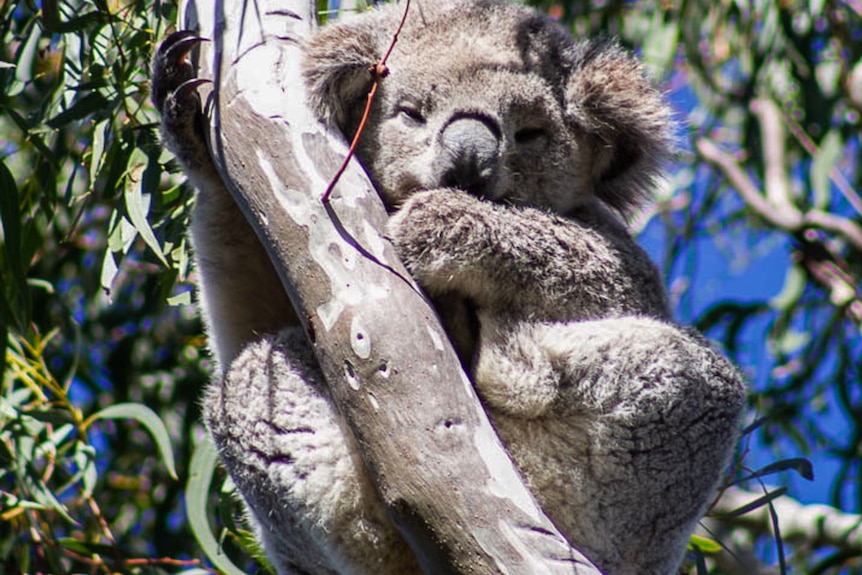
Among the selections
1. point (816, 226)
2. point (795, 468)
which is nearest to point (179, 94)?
point (795, 468)

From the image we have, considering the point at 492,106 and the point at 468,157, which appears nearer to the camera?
the point at 468,157

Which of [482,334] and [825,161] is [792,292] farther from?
[482,334]

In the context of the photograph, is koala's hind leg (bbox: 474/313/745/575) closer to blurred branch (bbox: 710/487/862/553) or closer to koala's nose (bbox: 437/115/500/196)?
koala's nose (bbox: 437/115/500/196)

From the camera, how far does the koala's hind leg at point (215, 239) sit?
239 centimetres

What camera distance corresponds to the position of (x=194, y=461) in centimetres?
338

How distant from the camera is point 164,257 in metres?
2.97

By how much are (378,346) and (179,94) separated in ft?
2.48

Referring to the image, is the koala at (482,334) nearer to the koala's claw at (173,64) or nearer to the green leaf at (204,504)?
the koala's claw at (173,64)

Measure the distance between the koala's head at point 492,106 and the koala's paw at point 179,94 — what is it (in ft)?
0.93

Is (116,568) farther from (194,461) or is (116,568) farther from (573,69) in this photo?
(573,69)

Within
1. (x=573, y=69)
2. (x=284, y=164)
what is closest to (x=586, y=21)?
(x=573, y=69)

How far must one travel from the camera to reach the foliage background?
320 centimetres

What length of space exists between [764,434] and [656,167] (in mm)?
2630

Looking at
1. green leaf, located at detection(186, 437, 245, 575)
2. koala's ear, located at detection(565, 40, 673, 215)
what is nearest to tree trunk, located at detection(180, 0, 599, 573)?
→ koala's ear, located at detection(565, 40, 673, 215)
